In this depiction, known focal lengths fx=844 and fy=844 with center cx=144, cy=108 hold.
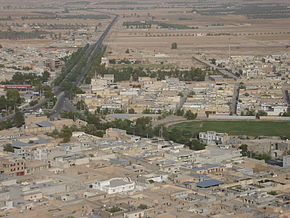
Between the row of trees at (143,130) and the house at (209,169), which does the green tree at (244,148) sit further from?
the house at (209,169)

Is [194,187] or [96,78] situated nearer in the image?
[194,187]

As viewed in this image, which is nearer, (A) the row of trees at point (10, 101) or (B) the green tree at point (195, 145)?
(B) the green tree at point (195, 145)

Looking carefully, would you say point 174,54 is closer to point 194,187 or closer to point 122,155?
point 122,155

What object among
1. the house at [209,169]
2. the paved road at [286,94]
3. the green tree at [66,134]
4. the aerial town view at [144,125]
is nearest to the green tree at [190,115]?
the aerial town view at [144,125]

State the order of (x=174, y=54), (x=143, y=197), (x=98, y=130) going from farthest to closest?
(x=174, y=54)
(x=98, y=130)
(x=143, y=197)

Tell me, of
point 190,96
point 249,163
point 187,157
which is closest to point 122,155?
point 187,157
